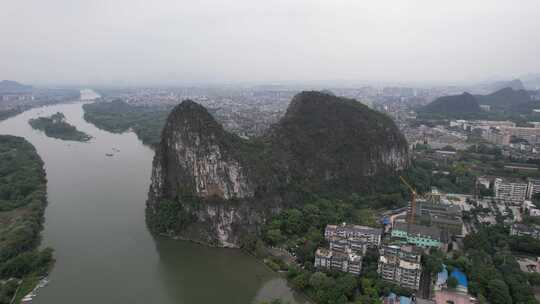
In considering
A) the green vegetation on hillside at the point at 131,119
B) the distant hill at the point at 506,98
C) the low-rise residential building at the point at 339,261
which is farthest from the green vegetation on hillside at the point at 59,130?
the distant hill at the point at 506,98

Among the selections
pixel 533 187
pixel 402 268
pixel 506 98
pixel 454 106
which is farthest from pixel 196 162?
pixel 506 98

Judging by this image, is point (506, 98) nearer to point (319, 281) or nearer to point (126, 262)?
point (319, 281)

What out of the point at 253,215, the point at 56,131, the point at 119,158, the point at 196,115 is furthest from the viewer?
the point at 56,131

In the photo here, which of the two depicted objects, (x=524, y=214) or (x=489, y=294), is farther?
(x=524, y=214)

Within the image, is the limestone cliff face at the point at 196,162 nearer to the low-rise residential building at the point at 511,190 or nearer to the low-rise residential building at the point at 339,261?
the low-rise residential building at the point at 339,261

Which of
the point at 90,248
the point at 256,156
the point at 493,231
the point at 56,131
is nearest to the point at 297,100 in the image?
the point at 256,156

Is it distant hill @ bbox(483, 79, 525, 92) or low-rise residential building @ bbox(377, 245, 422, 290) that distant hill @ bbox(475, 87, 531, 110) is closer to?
distant hill @ bbox(483, 79, 525, 92)

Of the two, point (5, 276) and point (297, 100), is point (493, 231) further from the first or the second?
point (5, 276)
